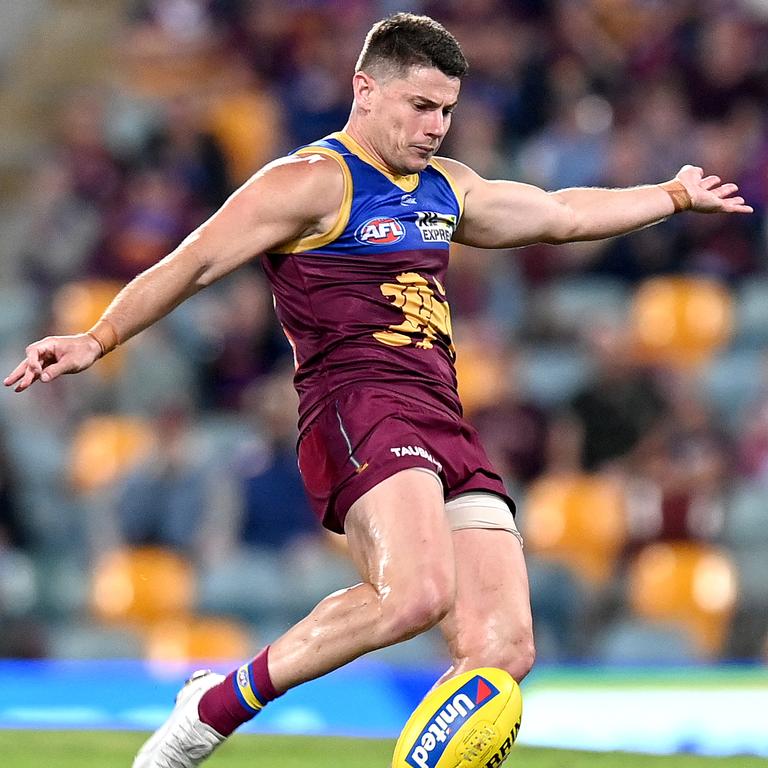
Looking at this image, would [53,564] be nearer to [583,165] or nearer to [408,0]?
[583,165]

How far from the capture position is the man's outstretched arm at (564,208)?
589 cm

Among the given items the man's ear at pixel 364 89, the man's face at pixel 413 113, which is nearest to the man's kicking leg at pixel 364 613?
the man's face at pixel 413 113

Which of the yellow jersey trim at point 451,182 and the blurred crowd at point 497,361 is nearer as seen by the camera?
the yellow jersey trim at point 451,182

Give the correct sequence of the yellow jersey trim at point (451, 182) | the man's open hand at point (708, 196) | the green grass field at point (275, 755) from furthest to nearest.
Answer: the green grass field at point (275, 755)
the man's open hand at point (708, 196)
the yellow jersey trim at point (451, 182)

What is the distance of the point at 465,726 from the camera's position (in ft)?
16.2

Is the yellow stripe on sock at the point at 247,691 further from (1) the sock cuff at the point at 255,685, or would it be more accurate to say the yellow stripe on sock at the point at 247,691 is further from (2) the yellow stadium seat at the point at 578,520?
(2) the yellow stadium seat at the point at 578,520

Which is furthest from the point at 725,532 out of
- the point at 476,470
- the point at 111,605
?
the point at 476,470

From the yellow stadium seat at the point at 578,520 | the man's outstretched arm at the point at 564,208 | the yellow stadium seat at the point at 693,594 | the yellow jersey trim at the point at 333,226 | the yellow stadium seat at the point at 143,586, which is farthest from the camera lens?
the yellow stadium seat at the point at 143,586

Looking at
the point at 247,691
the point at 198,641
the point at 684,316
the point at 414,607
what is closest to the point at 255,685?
the point at 247,691

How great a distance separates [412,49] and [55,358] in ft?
4.94

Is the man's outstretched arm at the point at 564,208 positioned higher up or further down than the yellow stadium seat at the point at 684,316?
further down

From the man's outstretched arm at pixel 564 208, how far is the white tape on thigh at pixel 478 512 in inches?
38.0

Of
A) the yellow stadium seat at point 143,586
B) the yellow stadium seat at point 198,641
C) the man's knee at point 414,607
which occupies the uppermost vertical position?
the yellow stadium seat at point 143,586

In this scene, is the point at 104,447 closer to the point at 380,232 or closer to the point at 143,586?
the point at 143,586
